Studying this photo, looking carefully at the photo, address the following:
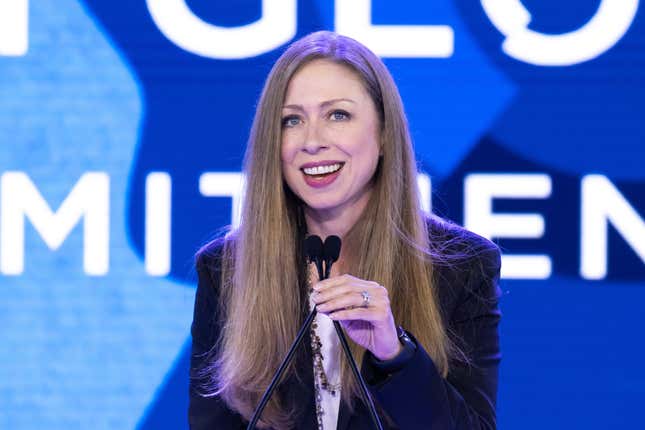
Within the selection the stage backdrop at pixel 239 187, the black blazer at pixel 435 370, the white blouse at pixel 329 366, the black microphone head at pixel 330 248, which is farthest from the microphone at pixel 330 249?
the stage backdrop at pixel 239 187

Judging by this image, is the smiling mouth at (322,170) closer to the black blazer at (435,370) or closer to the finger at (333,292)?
the black blazer at (435,370)

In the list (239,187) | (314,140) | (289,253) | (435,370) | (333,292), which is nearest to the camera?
(333,292)

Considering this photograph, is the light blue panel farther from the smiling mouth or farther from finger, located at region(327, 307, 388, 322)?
finger, located at region(327, 307, 388, 322)

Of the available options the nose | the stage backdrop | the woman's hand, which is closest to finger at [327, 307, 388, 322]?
the woman's hand

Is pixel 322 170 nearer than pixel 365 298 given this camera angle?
No

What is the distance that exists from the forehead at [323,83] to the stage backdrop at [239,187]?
987 mm

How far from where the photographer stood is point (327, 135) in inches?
74.2

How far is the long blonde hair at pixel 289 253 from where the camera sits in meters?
1.88

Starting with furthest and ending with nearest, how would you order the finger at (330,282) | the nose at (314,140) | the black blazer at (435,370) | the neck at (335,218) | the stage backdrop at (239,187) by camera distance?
the stage backdrop at (239,187), the neck at (335,218), the nose at (314,140), the black blazer at (435,370), the finger at (330,282)

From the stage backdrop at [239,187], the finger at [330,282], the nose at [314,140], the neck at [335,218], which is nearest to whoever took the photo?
the finger at [330,282]

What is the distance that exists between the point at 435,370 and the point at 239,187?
1411 millimetres

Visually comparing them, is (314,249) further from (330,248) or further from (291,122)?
(291,122)

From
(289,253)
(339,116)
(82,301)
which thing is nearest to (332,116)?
(339,116)

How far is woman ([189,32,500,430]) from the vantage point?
1.87 meters
